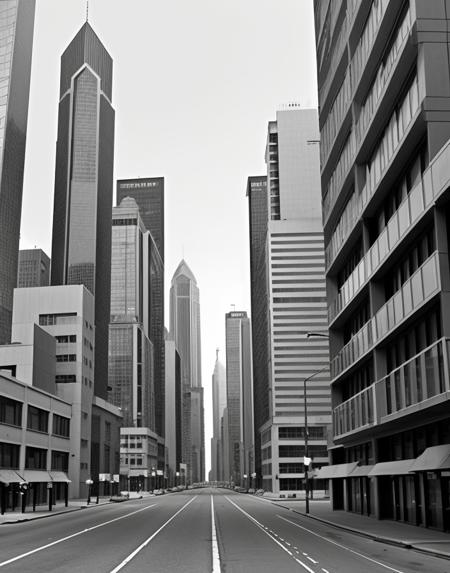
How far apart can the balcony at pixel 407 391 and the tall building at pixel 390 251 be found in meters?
0.07

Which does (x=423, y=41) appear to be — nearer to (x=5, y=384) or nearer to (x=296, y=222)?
(x=5, y=384)

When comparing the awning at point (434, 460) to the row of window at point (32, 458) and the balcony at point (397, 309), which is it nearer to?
the balcony at point (397, 309)

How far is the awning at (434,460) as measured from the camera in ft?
87.2

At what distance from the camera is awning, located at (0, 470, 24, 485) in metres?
54.9

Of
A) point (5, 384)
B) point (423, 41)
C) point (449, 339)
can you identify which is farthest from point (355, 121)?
point (5, 384)

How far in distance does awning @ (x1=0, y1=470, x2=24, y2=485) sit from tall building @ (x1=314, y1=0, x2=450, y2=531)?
23.1m

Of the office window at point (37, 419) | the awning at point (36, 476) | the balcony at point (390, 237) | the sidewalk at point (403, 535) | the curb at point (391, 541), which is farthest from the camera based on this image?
the office window at point (37, 419)

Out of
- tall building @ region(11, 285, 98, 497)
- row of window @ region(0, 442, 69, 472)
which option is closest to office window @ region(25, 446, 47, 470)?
row of window @ region(0, 442, 69, 472)

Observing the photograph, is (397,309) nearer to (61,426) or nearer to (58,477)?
(58,477)

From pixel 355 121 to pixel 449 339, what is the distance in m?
22.1

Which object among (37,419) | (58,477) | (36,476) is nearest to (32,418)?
(37,419)

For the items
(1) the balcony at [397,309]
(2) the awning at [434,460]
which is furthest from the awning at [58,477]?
(2) the awning at [434,460]

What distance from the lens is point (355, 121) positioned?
147 feet

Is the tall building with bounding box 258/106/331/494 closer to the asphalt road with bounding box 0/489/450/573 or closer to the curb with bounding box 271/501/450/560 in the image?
the curb with bounding box 271/501/450/560
